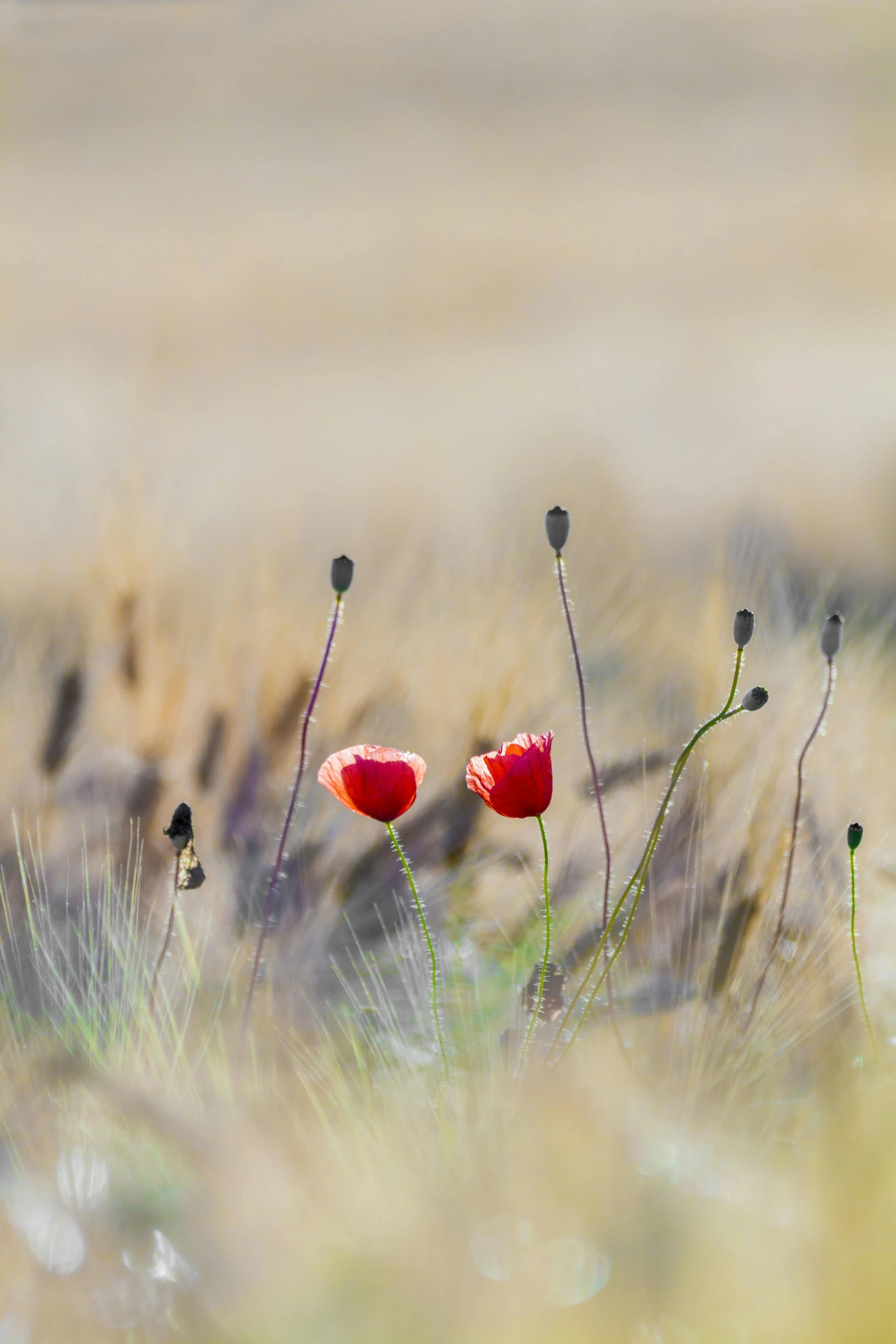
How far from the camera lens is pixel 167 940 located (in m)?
0.32

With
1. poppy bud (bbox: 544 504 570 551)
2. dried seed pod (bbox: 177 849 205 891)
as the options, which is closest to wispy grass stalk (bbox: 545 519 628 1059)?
poppy bud (bbox: 544 504 570 551)

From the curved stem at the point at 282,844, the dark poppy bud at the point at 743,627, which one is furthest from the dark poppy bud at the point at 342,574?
the dark poppy bud at the point at 743,627

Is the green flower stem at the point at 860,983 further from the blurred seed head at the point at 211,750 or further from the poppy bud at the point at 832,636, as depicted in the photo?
the blurred seed head at the point at 211,750

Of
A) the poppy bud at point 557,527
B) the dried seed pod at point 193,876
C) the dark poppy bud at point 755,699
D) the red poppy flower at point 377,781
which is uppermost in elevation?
the poppy bud at point 557,527

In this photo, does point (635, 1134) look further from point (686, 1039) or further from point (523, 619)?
point (523, 619)

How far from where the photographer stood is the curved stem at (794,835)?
1.02ft

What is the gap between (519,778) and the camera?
0.28 m

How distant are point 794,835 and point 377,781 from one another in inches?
5.4

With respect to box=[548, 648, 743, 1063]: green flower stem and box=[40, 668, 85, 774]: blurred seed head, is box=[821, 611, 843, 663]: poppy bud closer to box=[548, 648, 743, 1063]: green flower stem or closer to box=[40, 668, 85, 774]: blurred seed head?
box=[548, 648, 743, 1063]: green flower stem

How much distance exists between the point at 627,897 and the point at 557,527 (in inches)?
4.4

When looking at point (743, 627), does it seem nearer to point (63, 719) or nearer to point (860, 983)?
point (860, 983)

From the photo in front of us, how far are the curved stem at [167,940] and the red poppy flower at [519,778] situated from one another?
0.29 feet

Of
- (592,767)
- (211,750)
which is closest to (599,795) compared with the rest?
(592,767)

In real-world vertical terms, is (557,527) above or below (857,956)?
above
